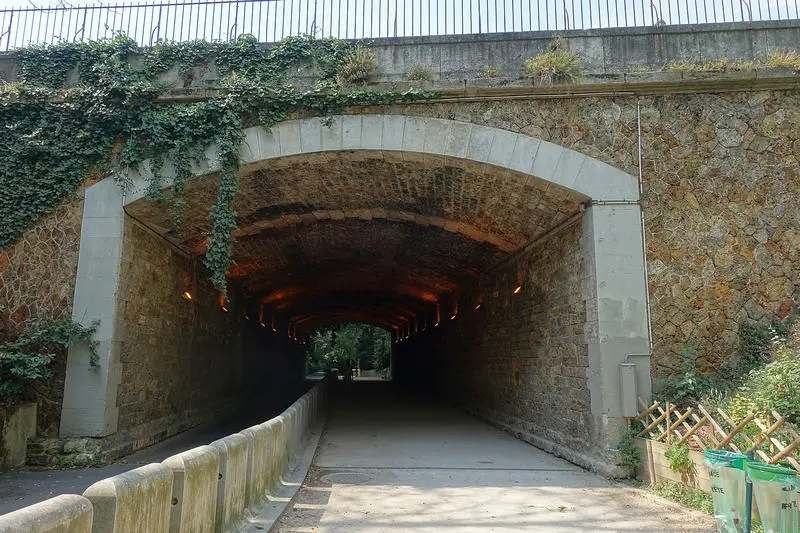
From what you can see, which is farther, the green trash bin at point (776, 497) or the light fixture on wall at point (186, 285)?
the light fixture on wall at point (186, 285)

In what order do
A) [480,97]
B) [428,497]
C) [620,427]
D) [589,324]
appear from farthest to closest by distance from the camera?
[480,97]
[589,324]
[620,427]
[428,497]

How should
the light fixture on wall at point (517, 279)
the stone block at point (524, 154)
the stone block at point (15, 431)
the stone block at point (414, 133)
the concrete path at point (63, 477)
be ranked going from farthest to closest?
the light fixture on wall at point (517, 279) < the stone block at point (414, 133) < the stone block at point (524, 154) < the stone block at point (15, 431) < the concrete path at point (63, 477)

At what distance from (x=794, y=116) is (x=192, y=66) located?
8.95m

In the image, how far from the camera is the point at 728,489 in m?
4.50

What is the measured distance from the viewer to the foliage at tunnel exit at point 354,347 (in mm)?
44594

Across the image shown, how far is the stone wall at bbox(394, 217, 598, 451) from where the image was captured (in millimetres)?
8562

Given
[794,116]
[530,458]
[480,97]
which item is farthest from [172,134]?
[794,116]

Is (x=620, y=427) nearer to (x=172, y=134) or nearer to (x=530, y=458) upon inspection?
(x=530, y=458)

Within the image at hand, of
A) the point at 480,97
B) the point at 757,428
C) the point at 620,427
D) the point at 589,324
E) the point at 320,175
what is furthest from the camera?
the point at 320,175

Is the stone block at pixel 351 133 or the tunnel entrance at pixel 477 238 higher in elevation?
the stone block at pixel 351 133

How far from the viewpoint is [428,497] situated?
20.5 feet

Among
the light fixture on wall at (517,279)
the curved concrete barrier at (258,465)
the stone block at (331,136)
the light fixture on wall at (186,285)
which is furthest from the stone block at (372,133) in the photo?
the light fixture on wall at (186,285)

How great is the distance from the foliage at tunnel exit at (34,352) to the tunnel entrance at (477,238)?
0.37 meters

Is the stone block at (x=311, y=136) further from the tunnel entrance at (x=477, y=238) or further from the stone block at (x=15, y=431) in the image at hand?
the stone block at (x=15, y=431)
